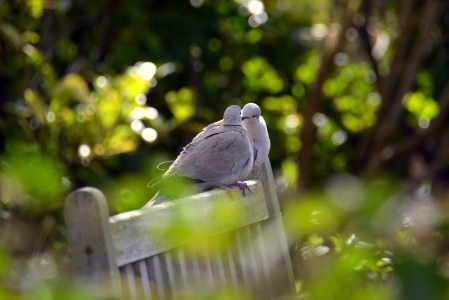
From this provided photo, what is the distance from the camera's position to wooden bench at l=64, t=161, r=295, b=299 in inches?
38.1

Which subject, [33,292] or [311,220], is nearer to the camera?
[33,292]

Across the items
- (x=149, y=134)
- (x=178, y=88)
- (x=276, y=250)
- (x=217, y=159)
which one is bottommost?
(x=276, y=250)

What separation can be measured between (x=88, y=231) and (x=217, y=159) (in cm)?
98

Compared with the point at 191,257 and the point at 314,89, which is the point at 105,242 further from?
the point at 314,89

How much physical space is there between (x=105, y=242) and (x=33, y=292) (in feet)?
1.45

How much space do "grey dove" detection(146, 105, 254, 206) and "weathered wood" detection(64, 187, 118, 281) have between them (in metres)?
0.85

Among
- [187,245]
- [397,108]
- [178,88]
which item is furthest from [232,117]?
[178,88]

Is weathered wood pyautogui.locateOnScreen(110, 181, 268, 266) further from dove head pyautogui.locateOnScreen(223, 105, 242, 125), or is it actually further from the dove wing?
dove head pyautogui.locateOnScreen(223, 105, 242, 125)

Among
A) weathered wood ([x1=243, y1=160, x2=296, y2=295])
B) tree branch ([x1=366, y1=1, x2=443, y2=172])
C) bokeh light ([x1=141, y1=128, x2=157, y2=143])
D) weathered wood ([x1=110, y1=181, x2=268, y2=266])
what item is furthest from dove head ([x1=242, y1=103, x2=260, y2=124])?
tree branch ([x1=366, y1=1, x2=443, y2=172])

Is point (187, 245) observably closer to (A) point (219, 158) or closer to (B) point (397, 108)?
(A) point (219, 158)

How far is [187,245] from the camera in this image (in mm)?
1272

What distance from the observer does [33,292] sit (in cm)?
55

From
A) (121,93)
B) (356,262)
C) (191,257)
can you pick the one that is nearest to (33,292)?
(356,262)

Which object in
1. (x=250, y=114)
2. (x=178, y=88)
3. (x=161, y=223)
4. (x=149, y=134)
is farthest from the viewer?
(x=178, y=88)
